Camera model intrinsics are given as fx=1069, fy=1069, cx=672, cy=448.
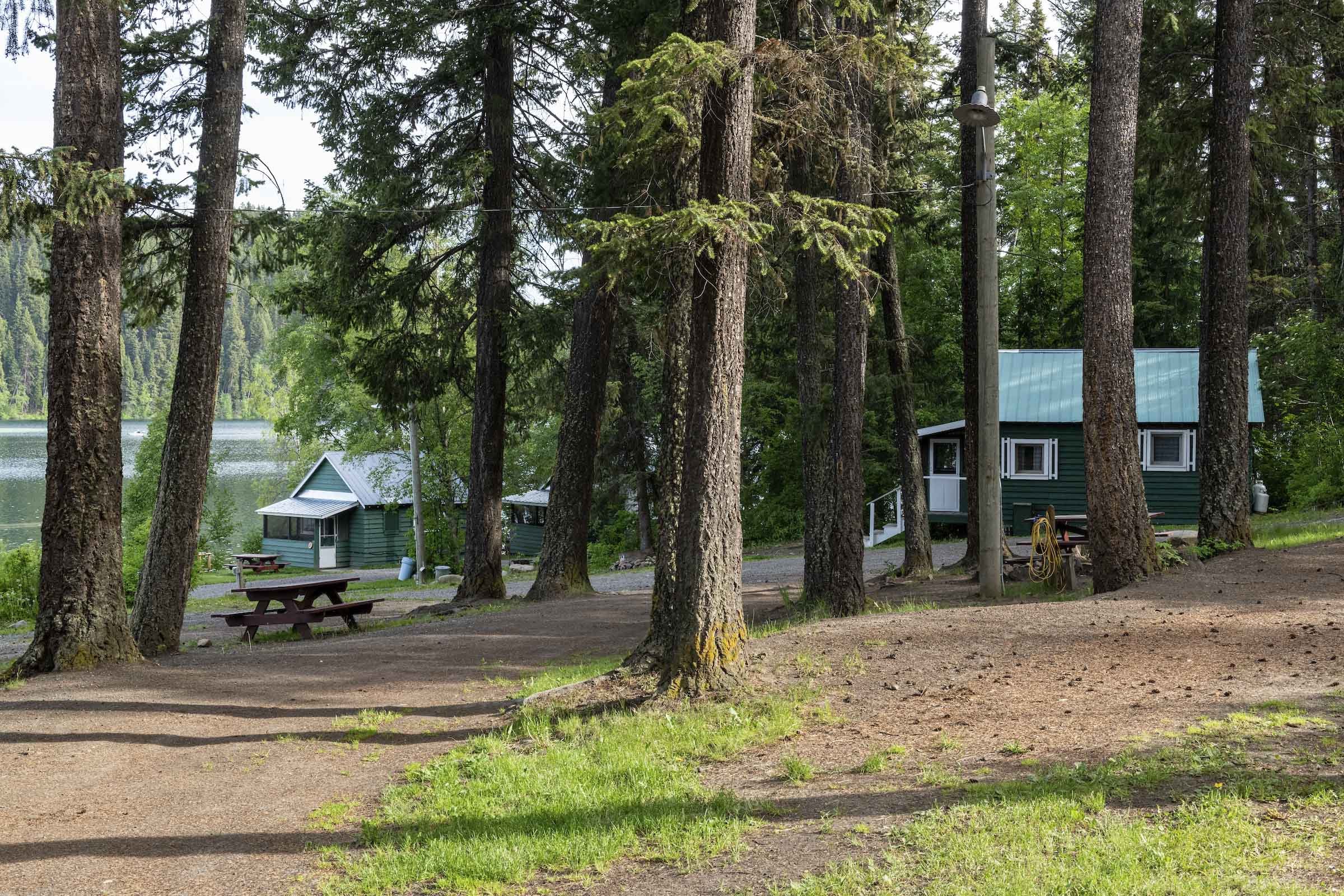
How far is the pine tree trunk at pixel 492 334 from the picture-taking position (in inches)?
683

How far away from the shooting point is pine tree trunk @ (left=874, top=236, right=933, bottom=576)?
17266 mm

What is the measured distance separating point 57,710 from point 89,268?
13.5 ft

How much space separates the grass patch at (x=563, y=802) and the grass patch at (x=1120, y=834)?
94 cm

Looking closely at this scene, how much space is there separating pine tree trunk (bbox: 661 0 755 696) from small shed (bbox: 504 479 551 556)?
33.9 m

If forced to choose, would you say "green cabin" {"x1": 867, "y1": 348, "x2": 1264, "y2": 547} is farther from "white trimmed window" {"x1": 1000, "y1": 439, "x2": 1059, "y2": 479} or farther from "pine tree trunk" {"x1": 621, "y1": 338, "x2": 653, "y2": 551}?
"pine tree trunk" {"x1": 621, "y1": 338, "x2": 653, "y2": 551}

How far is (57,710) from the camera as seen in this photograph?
27.6 ft

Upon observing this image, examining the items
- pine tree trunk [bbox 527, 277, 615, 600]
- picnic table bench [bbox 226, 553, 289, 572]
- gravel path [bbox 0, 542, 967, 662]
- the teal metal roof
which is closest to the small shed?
picnic table bench [bbox 226, 553, 289, 572]

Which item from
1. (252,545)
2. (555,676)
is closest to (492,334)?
(555,676)

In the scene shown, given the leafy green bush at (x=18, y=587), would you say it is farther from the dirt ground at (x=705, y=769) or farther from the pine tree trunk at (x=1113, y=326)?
the pine tree trunk at (x=1113, y=326)

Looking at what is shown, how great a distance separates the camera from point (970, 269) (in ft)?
54.0

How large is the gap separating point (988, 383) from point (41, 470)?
4183 inches

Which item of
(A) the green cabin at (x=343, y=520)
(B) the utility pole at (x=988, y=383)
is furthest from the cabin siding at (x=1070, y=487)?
(A) the green cabin at (x=343, y=520)

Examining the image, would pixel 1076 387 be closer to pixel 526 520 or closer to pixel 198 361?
pixel 198 361

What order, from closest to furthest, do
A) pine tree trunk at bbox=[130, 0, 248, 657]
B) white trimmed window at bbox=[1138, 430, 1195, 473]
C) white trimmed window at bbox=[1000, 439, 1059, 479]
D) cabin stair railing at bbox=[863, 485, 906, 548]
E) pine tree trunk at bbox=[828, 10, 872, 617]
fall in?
1. pine tree trunk at bbox=[130, 0, 248, 657]
2. pine tree trunk at bbox=[828, 10, 872, 617]
3. white trimmed window at bbox=[1138, 430, 1195, 473]
4. white trimmed window at bbox=[1000, 439, 1059, 479]
5. cabin stair railing at bbox=[863, 485, 906, 548]
